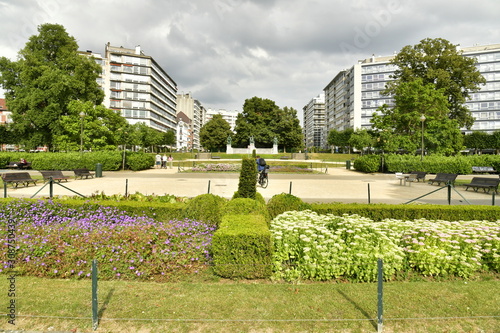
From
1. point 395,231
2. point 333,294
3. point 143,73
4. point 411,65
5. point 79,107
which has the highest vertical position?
point 143,73

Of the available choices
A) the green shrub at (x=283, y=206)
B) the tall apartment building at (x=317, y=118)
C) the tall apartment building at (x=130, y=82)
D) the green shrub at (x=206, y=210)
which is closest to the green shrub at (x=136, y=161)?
the green shrub at (x=206, y=210)

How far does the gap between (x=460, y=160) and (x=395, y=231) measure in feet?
96.5

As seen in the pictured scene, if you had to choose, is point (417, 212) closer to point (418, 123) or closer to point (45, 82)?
point (418, 123)

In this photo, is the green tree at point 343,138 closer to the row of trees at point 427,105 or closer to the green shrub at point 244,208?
the row of trees at point 427,105

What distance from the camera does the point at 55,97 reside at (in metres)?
34.8

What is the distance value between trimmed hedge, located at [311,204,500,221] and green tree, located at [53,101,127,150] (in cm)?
3318

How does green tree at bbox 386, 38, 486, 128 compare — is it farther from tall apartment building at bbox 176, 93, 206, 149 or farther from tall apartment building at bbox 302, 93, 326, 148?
tall apartment building at bbox 302, 93, 326, 148

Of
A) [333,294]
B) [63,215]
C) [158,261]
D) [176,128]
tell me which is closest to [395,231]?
[333,294]

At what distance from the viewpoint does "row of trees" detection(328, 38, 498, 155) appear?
107ft

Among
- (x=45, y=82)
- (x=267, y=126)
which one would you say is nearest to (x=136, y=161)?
(x=45, y=82)

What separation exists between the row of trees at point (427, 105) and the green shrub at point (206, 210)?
1054 inches

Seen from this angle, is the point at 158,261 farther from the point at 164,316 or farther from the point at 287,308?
the point at 287,308

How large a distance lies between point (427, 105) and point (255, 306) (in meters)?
36.4

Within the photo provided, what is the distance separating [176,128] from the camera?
12594 cm
